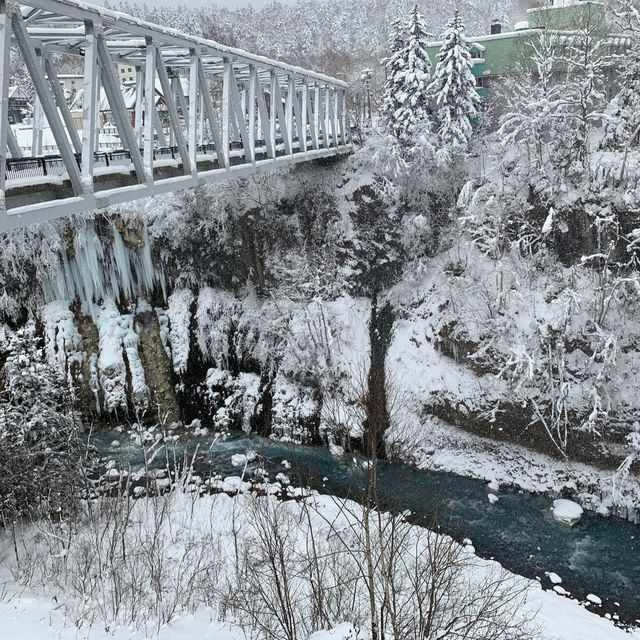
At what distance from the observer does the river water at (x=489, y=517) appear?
42.7 ft

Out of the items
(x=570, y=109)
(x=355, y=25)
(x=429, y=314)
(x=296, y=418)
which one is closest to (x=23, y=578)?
(x=296, y=418)

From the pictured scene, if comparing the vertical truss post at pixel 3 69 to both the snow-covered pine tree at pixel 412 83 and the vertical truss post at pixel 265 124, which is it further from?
the snow-covered pine tree at pixel 412 83

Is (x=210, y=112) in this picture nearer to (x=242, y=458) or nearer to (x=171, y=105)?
(x=171, y=105)

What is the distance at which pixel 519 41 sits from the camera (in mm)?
28188

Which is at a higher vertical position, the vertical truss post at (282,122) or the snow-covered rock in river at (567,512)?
the vertical truss post at (282,122)

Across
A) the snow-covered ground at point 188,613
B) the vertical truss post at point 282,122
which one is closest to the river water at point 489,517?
the snow-covered ground at point 188,613

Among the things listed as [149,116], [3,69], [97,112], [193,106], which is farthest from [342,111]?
[3,69]

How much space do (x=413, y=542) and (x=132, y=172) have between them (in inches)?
441

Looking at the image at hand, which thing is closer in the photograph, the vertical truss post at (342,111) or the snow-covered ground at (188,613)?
the snow-covered ground at (188,613)

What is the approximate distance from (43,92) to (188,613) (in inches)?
378

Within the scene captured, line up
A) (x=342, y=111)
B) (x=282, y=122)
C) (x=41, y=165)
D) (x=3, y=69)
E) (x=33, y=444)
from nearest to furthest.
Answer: (x=3, y=69), (x=41, y=165), (x=33, y=444), (x=282, y=122), (x=342, y=111)

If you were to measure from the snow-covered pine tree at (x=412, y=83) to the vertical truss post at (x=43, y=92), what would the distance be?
17.5 metres

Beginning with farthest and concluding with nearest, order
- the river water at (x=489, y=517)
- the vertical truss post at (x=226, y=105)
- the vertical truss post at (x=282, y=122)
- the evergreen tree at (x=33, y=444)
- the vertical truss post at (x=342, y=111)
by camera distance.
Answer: the vertical truss post at (x=342, y=111) < the vertical truss post at (x=282, y=122) < the vertical truss post at (x=226, y=105) < the river water at (x=489, y=517) < the evergreen tree at (x=33, y=444)

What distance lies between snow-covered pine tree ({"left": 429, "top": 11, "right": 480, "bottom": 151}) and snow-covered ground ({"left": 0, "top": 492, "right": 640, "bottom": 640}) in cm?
1670
